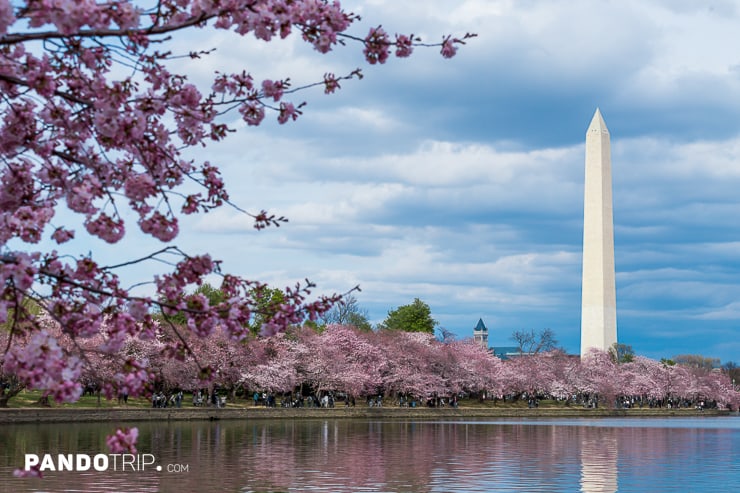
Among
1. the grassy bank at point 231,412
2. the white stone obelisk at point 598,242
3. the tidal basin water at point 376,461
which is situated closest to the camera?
the tidal basin water at point 376,461

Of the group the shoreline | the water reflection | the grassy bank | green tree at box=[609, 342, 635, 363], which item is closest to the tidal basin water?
the water reflection

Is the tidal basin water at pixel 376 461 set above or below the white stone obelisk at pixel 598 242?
below

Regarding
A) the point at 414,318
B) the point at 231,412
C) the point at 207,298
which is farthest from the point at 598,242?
the point at 207,298

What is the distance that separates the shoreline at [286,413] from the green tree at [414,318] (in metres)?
27.6

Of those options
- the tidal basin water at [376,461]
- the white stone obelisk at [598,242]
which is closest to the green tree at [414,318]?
the white stone obelisk at [598,242]

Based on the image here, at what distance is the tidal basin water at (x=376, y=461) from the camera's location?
2288 centimetres

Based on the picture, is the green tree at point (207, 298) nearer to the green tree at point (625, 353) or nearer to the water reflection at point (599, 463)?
the water reflection at point (599, 463)

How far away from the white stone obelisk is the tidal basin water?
5089cm

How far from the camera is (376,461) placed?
96.5 feet

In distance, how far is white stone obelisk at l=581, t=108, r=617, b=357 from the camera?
313ft

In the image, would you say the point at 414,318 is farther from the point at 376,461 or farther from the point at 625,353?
the point at 376,461

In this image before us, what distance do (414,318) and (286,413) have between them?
50.3 meters

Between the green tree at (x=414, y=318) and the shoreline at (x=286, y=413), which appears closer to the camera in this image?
the shoreline at (x=286, y=413)

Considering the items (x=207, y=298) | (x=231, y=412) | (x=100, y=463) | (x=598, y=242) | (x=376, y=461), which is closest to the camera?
(x=207, y=298)
